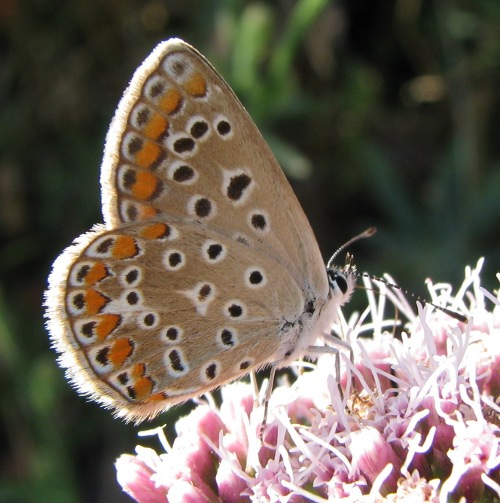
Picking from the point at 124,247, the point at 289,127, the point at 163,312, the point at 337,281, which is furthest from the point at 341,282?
the point at 289,127

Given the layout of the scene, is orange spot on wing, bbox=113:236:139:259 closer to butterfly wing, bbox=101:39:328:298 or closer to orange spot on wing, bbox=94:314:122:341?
butterfly wing, bbox=101:39:328:298

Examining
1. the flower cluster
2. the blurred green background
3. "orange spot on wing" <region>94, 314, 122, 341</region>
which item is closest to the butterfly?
"orange spot on wing" <region>94, 314, 122, 341</region>

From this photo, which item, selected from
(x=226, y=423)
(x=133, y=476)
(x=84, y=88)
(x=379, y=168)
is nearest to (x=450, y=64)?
(x=379, y=168)

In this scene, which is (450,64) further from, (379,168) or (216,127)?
(216,127)

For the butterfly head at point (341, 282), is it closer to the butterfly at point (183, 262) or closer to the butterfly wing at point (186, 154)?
the butterfly at point (183, 262)

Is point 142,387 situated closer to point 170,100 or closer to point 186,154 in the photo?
point 186,154
